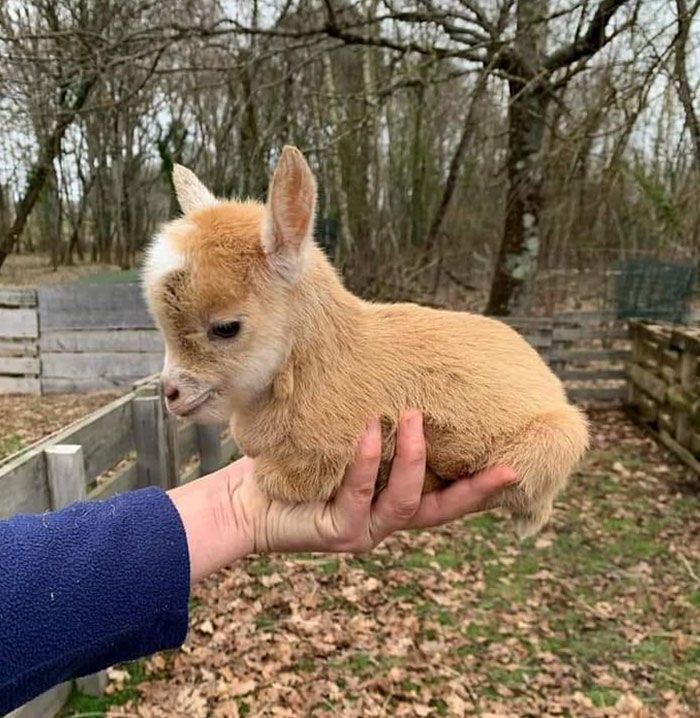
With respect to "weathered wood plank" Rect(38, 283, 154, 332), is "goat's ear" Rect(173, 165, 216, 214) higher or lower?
higher

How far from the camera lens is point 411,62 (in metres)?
9.17

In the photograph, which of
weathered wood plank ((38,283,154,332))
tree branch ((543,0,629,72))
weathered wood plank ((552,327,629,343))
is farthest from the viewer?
weathered wood plank ((552,327,629,343))

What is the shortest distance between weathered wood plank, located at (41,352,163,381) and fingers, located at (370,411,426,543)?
22.2 feet

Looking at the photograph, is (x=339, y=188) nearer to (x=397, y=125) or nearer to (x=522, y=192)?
(x=397, y=125)

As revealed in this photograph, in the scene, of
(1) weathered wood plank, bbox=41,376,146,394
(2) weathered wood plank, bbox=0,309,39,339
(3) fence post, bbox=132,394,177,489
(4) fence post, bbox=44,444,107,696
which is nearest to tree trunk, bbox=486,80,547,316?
(1) weathered wood plank, bbox=41,376,146,394

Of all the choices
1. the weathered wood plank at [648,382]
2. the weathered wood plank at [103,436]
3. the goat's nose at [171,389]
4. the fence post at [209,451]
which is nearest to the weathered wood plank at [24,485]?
the weathered wood plank at [103,436]

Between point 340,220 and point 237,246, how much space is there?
1057cm

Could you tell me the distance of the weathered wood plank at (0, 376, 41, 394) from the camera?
26.7ft

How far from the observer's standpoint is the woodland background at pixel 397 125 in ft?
22.0

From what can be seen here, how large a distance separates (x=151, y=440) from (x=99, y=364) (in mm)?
4399

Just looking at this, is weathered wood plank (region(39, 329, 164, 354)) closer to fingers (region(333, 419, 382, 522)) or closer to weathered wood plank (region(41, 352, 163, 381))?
weathered wood plank (region(41, 352, 163, 381))

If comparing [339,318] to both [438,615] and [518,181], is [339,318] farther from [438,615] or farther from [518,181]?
[518,181]

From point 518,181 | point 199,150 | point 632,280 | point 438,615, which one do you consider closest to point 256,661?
point 438,615

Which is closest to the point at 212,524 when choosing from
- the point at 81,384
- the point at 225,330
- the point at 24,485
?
the point at 225,330
